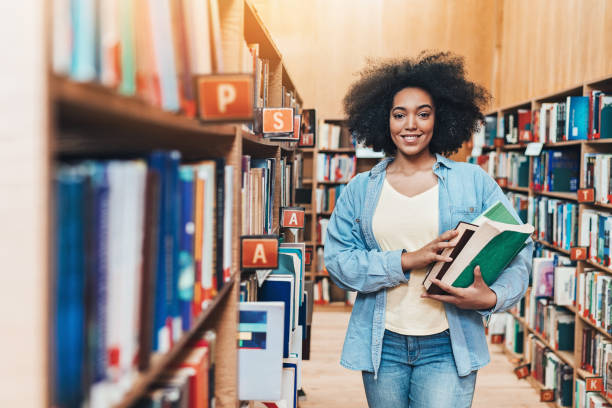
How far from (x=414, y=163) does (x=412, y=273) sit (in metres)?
0.37

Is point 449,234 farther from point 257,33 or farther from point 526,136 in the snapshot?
point 526,136

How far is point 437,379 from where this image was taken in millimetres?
1586

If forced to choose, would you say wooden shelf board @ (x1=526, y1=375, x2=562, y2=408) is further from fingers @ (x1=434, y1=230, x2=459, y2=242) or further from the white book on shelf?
the white book on shelf

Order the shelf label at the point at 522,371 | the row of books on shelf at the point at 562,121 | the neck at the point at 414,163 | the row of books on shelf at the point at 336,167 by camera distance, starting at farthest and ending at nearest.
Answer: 1. the row of books on shelf at the point at 336,167
2. the shelf label at the point at 522,371
3. the row of books on shelf at the point at 562,121
4. the neck at the point at 414,163

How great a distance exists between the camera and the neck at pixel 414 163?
5.79ft

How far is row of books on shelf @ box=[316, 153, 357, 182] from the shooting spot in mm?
5773

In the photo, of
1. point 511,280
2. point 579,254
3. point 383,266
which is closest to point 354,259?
point 383,266

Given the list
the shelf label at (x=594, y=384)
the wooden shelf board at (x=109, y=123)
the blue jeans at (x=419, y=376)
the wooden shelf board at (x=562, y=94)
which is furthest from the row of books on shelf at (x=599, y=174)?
the wooden shelf board at (x=109, y=123)

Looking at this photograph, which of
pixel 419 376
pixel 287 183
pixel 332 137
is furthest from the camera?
pixel 332 137

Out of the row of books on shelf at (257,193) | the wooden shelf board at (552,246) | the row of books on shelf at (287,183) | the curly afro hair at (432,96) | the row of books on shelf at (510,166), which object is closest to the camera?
the row of books on shelf at (257,193)

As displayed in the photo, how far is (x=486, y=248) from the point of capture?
1490 mm

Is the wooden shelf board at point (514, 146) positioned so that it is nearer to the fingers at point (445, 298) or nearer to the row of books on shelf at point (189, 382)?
the fingers at point (445, 298)

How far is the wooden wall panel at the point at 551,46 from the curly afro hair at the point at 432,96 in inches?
67.7

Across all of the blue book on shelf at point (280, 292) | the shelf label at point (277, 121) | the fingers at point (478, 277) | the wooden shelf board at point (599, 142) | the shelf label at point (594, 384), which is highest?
the wooden shelf board at point (599, 142)
